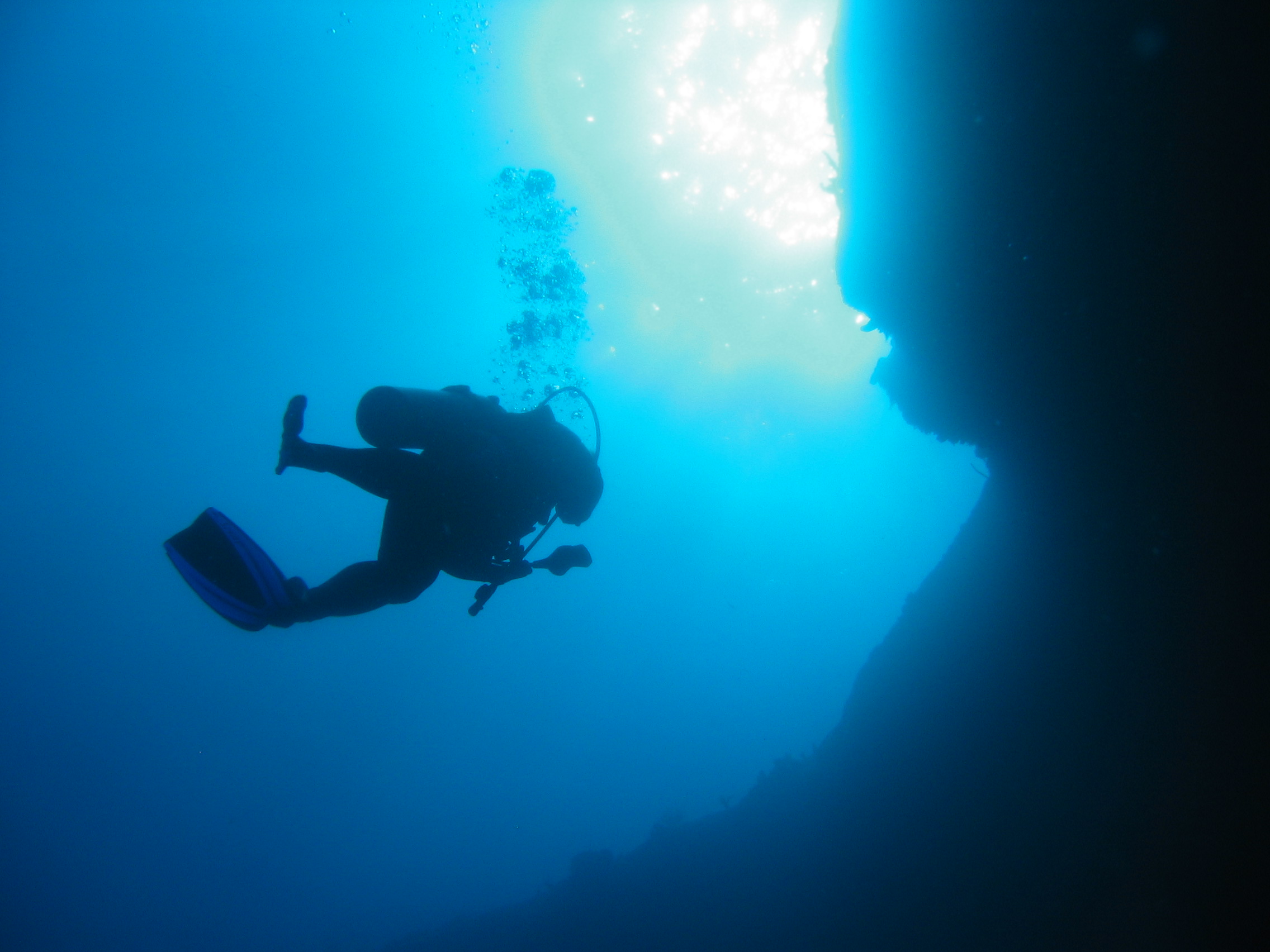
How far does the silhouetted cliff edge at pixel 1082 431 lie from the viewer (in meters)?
4.19

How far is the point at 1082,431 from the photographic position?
250 inches

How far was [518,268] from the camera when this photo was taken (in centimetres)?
1723

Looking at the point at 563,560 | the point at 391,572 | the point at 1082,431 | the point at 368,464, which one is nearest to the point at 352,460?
the point at 368,464

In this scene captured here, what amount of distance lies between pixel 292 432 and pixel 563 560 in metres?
2.29

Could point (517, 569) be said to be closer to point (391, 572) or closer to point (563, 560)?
point (563, 560)

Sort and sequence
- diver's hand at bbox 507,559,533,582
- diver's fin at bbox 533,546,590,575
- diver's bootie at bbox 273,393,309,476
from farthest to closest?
diver's fin at bbox 533,546,590,575, diver's hand at bbox 507,559,533,582, diver's bootie at bbox 273,393,309,476

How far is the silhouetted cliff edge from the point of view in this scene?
419cm

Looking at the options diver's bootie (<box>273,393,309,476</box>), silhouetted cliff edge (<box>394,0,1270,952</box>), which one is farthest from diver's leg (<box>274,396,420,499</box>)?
silhouetted cliff edge (<box>394,0,1270,952</box>)

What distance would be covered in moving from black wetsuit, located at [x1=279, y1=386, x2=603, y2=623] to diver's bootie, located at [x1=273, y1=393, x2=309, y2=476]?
0.05 feet

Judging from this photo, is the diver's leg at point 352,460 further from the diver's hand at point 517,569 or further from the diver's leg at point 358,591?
the diver's hand at point 517,569

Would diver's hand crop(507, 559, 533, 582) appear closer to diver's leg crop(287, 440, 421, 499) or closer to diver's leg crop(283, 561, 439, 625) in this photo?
diver's leg crop(283, 561, 439, 625)

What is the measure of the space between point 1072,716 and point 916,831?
19.7 feet

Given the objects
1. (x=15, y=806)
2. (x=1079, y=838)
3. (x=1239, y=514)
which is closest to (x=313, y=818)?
(x=15, y=806)

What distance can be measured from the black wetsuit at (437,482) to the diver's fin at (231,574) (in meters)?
0.22
